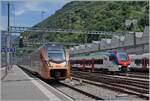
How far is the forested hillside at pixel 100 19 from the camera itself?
399ft

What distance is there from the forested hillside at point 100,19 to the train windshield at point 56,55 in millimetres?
84444

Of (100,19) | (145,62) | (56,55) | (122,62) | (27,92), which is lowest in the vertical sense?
(27,92)

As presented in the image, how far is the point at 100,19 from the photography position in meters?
142

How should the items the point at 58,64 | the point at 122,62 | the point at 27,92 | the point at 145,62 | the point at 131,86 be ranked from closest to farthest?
the point at 27,92 < the point at 131,86 < the point at 58,64 < the point at 122,62 < the point at 145,62

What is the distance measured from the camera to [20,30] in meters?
73.9

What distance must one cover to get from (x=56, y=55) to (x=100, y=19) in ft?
380

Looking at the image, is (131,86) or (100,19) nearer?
(131,86)

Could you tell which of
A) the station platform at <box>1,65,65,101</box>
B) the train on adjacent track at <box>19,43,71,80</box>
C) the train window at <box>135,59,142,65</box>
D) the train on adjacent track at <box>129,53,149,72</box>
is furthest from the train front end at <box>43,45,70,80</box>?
the train window at <box>135,59,142,65</box>

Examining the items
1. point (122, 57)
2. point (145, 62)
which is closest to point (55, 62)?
point (122, 57)

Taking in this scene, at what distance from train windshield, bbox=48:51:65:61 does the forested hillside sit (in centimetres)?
8444

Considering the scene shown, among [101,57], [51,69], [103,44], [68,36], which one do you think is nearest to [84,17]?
[68,36]

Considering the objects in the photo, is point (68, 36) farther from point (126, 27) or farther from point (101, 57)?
point (101, 57)

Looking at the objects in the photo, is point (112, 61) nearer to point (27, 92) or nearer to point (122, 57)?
point (122, 57)

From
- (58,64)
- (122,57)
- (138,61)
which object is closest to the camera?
(58,64)
